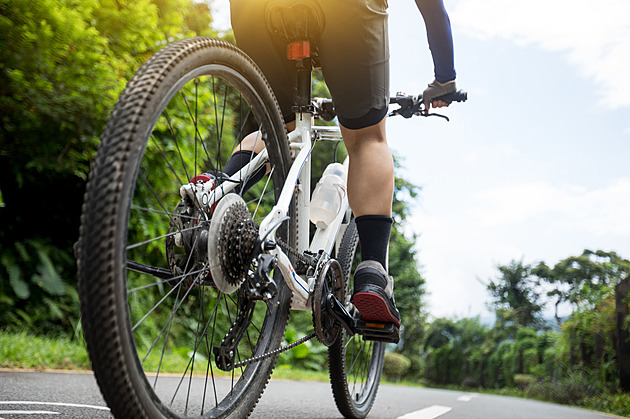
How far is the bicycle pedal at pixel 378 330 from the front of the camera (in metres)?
1.96

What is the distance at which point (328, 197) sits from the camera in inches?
95.0

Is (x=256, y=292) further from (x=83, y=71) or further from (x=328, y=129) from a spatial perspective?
(x=83, y=71)

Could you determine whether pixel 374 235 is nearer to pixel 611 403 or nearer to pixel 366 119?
pixel 366 119

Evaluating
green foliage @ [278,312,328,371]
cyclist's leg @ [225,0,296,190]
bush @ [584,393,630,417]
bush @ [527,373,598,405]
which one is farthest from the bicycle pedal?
green foliage @ [278,312,328,371]

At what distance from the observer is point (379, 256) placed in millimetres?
2068

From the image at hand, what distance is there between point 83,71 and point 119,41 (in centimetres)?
67

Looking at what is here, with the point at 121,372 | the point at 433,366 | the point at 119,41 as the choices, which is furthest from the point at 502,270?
the point at 121,372

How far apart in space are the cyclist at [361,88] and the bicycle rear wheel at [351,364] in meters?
0.20

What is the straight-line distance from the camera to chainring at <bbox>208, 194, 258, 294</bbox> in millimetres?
1451

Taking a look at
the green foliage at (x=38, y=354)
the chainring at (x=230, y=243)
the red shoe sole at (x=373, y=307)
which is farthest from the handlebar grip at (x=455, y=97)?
the green foliage at (x=38, y=354)

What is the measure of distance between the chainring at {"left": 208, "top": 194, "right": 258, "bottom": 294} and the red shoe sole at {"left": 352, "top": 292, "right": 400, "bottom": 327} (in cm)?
50

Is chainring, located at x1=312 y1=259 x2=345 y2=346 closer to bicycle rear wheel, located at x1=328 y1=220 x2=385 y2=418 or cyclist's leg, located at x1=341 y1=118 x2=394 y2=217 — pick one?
bicycle rear wheel, located at x1=328 y1=220 x2=385 y2=418

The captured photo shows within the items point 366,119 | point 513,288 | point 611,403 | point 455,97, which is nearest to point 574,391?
point 611,403

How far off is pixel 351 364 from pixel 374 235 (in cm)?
100
